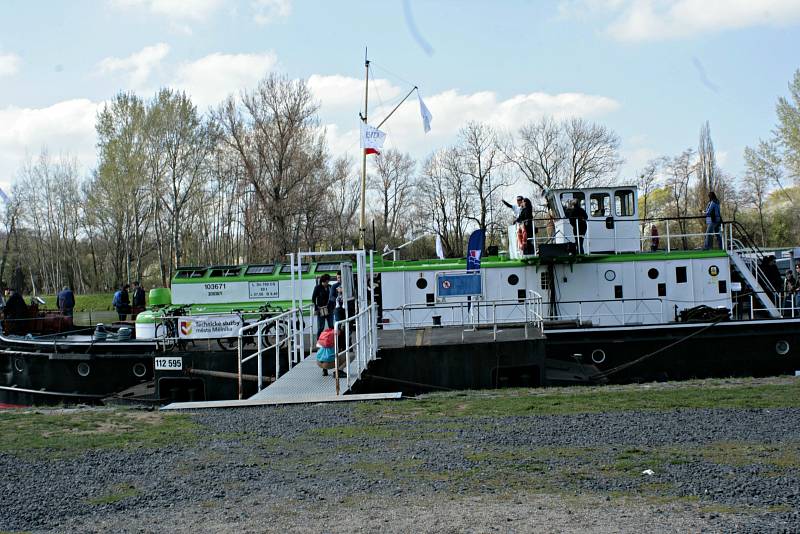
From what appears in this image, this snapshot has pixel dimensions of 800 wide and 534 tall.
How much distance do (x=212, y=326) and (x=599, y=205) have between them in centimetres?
1015

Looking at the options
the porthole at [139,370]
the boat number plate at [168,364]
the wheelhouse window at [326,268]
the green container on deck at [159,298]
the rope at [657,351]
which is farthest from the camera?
the wheelhouse window at [326,268]

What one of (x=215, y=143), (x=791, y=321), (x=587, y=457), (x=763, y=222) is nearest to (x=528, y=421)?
(x=587, y=457)

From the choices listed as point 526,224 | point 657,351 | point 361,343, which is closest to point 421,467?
point 361,343

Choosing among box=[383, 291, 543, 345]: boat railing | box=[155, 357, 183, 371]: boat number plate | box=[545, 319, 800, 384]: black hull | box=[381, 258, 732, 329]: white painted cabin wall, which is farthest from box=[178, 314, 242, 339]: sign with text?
box=[545, 319, 800, 384]: black hull

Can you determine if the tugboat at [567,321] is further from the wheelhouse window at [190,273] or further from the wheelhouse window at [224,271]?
the wheelhouse window at [224,271]

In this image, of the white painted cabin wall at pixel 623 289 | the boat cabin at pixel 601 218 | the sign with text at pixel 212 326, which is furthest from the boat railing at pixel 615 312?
the sign with text at pixel 212 326

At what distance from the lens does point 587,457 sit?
8492mm

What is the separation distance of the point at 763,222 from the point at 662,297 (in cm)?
5242

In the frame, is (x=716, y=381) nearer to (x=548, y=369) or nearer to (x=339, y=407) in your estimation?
(x=548, y=369)

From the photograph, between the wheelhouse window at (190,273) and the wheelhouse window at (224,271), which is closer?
the wheelhouse window at (224,271)

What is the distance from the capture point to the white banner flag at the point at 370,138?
2536 centimetres

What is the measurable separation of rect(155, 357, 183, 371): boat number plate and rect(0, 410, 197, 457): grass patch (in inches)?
148

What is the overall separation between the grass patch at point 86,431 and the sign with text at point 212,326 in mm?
4258

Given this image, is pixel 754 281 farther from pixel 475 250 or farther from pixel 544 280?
pixel 475 250
